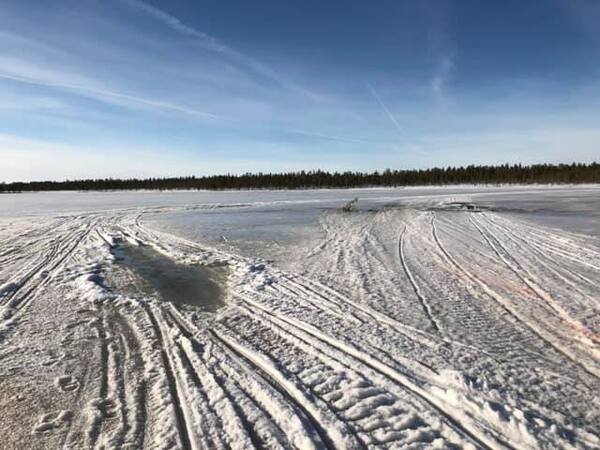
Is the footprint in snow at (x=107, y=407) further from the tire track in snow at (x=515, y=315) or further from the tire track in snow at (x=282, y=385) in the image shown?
the tire track in snow at (x=515, y=315)

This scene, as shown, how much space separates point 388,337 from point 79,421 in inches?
120

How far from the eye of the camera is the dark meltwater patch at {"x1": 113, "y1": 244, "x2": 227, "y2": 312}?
21.3 ft

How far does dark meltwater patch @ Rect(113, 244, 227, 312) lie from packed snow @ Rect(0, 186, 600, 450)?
0.21ft

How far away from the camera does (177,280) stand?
25.5ft

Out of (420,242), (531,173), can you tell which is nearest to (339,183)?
(531,173)

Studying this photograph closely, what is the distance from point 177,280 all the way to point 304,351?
160 inches

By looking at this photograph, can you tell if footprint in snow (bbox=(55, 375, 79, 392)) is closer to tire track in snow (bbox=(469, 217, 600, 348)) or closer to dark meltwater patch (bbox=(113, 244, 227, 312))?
dark meltwater patch (bbox=(113, 244, 227, 312))

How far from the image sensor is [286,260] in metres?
9.26

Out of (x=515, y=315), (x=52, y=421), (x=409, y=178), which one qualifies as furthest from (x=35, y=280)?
(x=409, y=178)

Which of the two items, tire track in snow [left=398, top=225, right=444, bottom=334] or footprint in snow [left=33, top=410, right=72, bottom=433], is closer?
footprint in snow [left=33, top=410, right=72, bottom=433]

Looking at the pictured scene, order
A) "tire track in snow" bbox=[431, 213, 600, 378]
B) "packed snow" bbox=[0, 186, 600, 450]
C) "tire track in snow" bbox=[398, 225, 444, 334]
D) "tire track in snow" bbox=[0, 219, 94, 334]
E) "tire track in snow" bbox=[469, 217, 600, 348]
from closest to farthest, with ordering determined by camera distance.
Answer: "packed snow" bbox=[0, 186, 600, 450]
"tire track in snow" bbox=[431, 213, 600, 378]
"tire track in snow" bbox=[469, 217, 600, 348]
"tire track in snow" bbox=[398, 225, 444, 334]
"tire track in snow" bbox=[0, 219, 94, 334]

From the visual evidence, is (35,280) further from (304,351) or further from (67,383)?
(304,351)

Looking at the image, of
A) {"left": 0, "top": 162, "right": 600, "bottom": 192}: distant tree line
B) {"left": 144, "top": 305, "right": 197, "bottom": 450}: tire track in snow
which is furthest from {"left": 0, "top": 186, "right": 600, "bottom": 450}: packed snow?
{"left": 0, "top": 162, "right": 600, "bottom": 192}: distant tree line

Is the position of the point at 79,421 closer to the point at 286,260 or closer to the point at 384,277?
the point at 384,277
